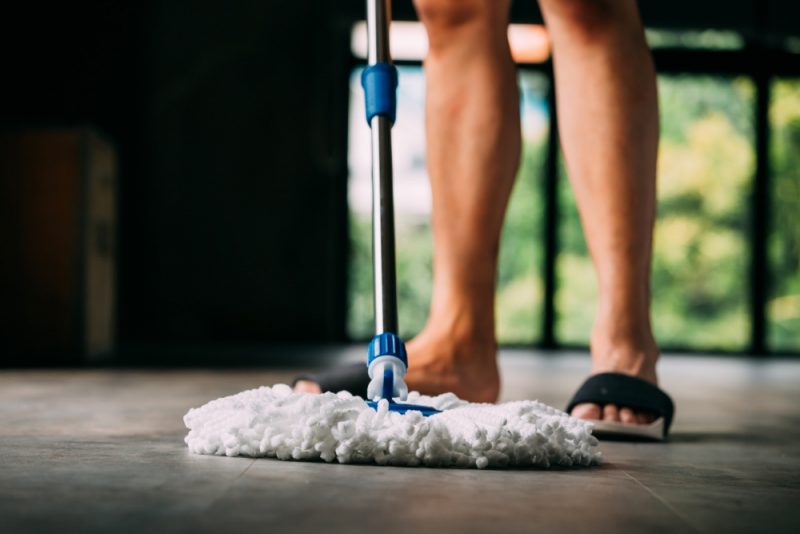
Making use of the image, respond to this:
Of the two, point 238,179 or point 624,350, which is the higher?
point 238,179

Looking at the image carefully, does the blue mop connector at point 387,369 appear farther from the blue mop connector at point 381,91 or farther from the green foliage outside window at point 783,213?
the green foliage outside window at point 783,213

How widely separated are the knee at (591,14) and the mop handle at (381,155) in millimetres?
359

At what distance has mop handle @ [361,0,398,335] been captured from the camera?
3.19ft

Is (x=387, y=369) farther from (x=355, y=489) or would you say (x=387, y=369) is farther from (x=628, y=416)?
(x=628, y=416)

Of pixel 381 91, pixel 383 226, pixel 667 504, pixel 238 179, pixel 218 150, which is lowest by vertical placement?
pixel 667 504

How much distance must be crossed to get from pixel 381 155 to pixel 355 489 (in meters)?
0.41

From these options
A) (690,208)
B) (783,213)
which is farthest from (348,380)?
(783,213)

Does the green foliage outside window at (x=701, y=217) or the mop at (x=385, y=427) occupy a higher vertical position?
the green foliage outside window at (x=701, y=217)

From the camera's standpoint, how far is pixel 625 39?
137 cm

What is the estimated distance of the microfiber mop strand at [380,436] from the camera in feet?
2.77

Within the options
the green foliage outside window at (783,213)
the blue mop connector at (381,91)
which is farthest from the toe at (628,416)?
the green foliage outside window at (783,213)

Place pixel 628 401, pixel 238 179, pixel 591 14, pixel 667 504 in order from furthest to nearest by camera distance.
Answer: pixel 238 179
pixel 591 14
pixel 628 401
pixel 667 504

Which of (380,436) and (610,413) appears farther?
(610,413)

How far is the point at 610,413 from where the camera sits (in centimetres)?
116
